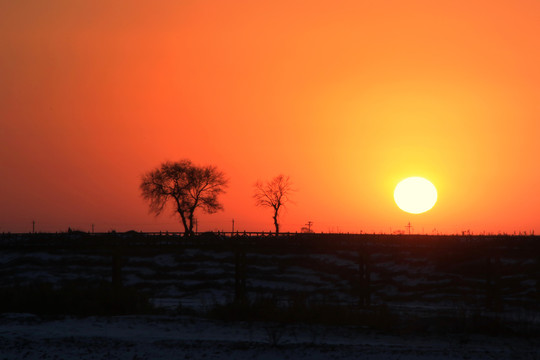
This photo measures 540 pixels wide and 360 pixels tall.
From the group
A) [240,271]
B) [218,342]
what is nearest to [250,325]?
[218,342]

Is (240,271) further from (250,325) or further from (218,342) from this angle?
(218,342)

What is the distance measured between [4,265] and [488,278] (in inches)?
1582

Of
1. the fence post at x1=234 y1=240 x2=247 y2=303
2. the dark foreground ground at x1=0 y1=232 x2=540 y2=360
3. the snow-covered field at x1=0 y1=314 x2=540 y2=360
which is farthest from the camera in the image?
the fence post at x1=234 y1=240 x2=247 y2=303

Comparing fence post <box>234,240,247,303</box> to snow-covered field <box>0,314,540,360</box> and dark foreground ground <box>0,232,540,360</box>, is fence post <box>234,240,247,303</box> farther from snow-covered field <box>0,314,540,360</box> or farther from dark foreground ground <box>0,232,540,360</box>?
snow-covered field <box>0,314,540,360</box>

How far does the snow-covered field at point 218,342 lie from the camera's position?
14055 mm

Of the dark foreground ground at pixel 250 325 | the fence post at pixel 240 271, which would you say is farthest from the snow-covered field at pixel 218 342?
the fence post at pixel 240 271

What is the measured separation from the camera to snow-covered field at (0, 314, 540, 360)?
14.1 m

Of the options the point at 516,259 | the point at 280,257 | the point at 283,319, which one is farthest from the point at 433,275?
the point at 283,319

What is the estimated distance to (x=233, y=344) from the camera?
49.2 ft

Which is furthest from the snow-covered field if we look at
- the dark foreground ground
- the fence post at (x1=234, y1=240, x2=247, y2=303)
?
the fence post at (x1=234, y1=240, x2=247, y2=303)

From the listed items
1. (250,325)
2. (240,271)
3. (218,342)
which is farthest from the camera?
(240,271)

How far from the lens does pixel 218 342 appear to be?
1525 centimetres

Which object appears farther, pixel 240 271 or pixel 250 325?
pixel 240 271

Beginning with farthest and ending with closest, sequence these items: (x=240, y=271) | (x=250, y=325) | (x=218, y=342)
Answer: (x=240, y=271), (x=250, y=325), (x=218, y=342)
